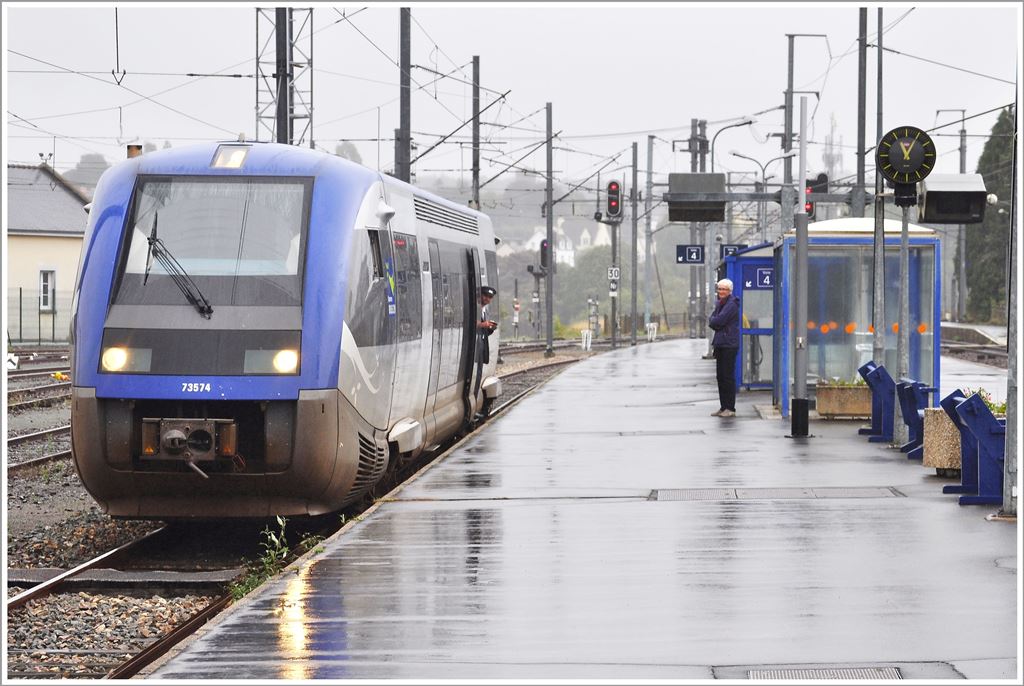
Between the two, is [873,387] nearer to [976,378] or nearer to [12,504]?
[12,504]

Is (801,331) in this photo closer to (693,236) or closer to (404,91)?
(404,91)

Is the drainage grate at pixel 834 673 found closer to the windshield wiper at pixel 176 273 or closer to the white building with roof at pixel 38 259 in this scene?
the windshield wiper at pixel 176 273

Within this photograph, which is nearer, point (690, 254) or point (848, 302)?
point (848, 302)

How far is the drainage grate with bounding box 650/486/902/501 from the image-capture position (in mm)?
12695

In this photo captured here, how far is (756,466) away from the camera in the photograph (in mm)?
15242

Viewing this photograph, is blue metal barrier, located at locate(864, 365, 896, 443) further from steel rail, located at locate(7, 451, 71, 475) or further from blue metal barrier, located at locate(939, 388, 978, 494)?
steel rail, located at locate(7, 451, 71, 475)

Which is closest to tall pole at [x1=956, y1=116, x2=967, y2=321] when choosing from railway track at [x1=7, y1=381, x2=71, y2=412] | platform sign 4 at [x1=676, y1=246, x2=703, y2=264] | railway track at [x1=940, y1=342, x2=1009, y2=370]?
railway track at [x1=940, y1=342, x2=1009, y2=370]

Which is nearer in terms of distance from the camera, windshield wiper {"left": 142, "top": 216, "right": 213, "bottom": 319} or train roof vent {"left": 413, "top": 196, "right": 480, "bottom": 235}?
windshield wiper {"left": 142, "top": 216, "right": 213, "bottom": 319}

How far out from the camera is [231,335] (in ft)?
37.7

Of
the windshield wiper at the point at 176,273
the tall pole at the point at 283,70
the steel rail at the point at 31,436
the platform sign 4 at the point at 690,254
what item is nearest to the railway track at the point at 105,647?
the windshield wiper at the point at 176,273

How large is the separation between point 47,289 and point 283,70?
39.0 metres

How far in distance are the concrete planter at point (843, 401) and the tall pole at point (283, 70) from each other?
28.7 ft

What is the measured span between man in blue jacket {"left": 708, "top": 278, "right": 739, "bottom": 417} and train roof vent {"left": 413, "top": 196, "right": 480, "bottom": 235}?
3408 mm

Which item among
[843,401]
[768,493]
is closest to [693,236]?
[843,401]
